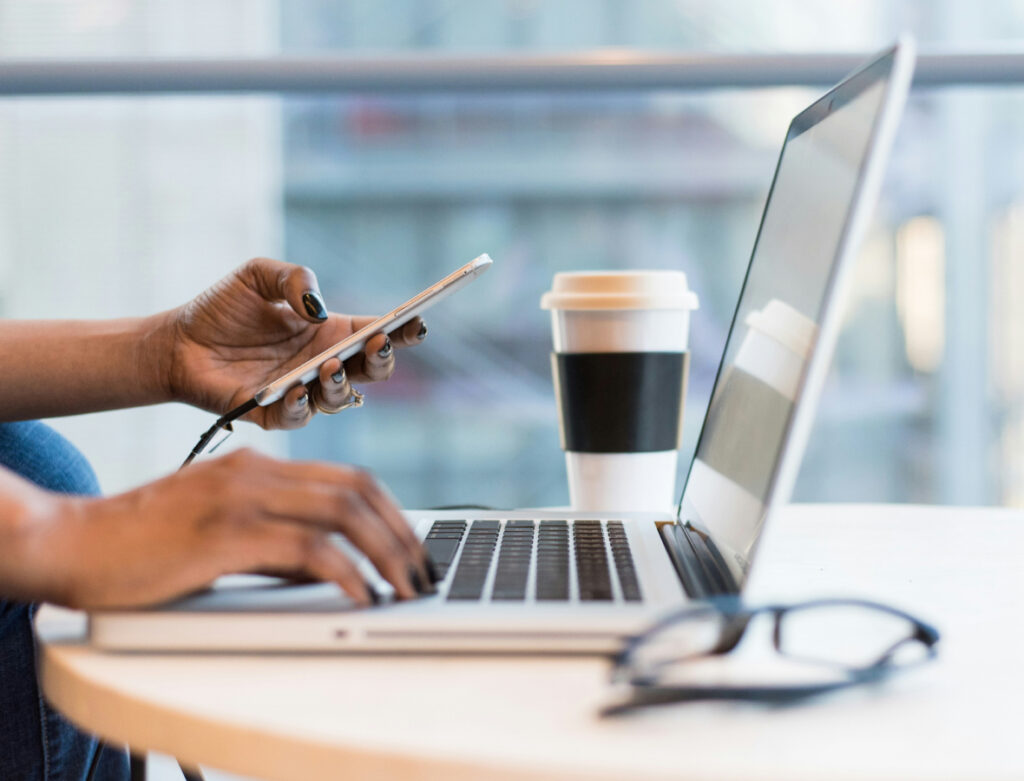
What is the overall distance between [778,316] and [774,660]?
204mm

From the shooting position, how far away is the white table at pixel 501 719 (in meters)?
0.28

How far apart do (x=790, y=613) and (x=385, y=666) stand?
0.49 ft

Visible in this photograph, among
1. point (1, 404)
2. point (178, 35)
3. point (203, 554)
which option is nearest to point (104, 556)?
point (203, 554)

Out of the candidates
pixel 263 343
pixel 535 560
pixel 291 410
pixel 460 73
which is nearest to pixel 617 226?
pixel 460 73

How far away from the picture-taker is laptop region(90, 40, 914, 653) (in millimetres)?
374

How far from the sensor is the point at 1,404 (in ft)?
2.48

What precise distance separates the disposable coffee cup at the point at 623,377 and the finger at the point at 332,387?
170 millimetres

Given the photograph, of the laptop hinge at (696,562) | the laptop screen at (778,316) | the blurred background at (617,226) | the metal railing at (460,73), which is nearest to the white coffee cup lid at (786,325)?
the laptop screen at (778,316)

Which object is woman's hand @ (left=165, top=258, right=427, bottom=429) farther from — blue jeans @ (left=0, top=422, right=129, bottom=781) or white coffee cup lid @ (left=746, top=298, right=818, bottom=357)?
white coffee cup lid @ (left=746, top=298, right=818, bottom=357)

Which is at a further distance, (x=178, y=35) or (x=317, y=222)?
(x=317, y=222)

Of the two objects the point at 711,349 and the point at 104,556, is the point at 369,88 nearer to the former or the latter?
the point at 104,556

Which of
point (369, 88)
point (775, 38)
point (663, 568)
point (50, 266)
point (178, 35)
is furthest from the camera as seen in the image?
point (775, 38)

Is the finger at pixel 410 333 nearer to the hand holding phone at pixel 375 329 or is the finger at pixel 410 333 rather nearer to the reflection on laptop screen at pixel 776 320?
the hand holding phone at pixel 375 329

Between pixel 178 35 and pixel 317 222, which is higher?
pixel 178 35
